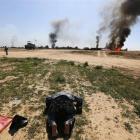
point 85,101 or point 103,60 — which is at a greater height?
point 85,101

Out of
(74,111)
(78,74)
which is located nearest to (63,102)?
(74,111)

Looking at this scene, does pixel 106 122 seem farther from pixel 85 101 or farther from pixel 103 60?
pixel 103 60

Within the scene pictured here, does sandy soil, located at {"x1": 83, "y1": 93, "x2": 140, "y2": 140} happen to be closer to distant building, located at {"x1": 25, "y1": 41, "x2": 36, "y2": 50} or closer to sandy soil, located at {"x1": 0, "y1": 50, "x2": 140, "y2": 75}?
sandy soil, located at {"x1": 0, "y1": 50, "x2": 140, "y2": 75}

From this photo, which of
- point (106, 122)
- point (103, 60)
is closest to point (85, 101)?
point (106, 122)

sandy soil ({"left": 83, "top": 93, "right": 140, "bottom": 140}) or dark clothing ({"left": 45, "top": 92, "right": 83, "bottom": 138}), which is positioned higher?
dark clothing ({"left": 45, "top": 92, "right": 83, "bottom": 138})

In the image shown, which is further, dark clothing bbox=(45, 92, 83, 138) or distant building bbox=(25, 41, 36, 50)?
distant building bbox=(25, 41, 36, 50)

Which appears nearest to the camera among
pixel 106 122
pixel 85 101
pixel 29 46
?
pixel 106 122

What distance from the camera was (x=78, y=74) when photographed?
23.4m

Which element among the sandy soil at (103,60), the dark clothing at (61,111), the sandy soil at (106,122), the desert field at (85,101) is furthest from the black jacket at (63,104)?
the sandy soil at (103,60)

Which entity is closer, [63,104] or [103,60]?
[63,104]

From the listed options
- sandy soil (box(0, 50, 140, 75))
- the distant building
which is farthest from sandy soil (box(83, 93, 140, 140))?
the distant building

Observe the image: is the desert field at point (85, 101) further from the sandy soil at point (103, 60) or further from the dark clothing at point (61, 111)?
the sandy soil at point (103, 60)

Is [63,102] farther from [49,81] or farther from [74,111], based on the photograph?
[49,81]

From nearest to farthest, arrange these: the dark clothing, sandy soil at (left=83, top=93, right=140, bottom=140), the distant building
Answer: sandy soil at (left=83, top=93, right=140, bottom=140), the dark clothing, the distant building
